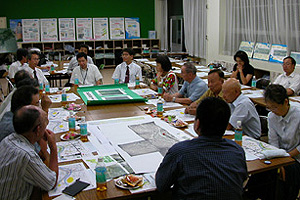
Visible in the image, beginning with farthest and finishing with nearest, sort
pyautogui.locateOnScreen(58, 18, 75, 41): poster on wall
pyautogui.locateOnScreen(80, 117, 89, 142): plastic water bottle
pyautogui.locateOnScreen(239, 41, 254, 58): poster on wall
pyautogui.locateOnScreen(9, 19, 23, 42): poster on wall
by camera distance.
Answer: pyautogui.locateOnScreen(58, 18, 75, 41): poster on wall < pyautogui.locateOnScreen(9, 19, 23, 42): poster on wall < pyautogui.locateOnScreen(239, 41, 254, 58): poster on wall < pyautogui.locateOnScreen(80, 117, 89, 142): plastic water bottle

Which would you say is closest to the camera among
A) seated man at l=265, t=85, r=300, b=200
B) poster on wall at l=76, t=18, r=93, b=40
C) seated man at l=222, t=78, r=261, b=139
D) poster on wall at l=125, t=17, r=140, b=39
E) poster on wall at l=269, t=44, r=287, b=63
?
seated man at l=265, t=85, r=300, b=200

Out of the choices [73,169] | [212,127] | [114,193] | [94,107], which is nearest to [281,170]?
[212,127]

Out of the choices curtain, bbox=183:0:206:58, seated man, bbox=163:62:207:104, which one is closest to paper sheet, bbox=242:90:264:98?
seated man, bbox=163:62:207:104

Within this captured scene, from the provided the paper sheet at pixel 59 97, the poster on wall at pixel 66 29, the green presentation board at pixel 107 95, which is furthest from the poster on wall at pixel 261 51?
the poster on wall at pixel 66 29

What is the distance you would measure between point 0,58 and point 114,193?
35.9ft

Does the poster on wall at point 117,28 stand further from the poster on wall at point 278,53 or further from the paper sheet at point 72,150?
the paper sheet at point 72,150

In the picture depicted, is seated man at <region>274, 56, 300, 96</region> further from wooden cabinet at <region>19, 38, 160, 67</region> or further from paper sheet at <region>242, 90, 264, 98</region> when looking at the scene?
wooden cabinet at <region>19, 38, 160, 67</region>

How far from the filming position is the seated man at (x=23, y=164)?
205 centimetres

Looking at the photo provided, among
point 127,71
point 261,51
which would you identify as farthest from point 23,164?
point 261,51

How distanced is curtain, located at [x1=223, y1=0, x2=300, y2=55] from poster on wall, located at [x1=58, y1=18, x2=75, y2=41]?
249 inches

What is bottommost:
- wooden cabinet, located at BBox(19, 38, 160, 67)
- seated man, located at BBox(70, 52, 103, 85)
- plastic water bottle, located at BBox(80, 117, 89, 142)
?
plastic water bottle, located at BBox(80, 117, 89, 142)

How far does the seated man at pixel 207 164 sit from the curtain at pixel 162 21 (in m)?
11.2

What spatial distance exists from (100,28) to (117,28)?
704 mm

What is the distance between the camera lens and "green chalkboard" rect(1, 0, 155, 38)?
11906 mm
